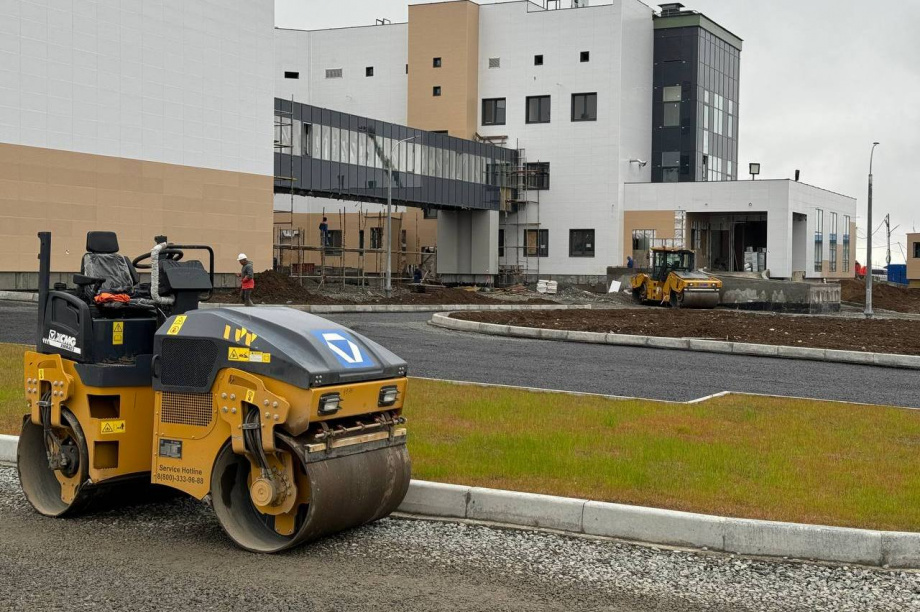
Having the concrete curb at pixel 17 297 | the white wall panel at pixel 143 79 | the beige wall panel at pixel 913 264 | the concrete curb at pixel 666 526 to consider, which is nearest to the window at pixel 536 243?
the white wall panel at pixel 143 79

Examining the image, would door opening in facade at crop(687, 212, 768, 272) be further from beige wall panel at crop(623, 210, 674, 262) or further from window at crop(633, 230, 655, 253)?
window at crop(633, 230, 655, 253)

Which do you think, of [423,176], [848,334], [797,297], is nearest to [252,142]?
[423,176]

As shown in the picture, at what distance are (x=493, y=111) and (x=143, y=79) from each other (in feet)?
100

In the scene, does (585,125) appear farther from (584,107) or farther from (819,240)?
(819,240)

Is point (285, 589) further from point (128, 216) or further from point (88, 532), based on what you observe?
point (128, 216)

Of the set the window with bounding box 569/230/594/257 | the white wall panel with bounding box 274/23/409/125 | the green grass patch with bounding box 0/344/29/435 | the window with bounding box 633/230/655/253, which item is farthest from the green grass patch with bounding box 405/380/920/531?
the white wall panel with bounding box 274/23/409/125

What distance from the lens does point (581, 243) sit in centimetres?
6269

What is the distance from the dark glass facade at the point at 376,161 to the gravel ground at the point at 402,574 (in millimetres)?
41180

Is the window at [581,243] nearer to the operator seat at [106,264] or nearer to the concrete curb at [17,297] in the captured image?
the concrete curb at [17,297]

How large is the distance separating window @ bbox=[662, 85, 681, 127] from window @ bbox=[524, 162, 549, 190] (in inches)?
328

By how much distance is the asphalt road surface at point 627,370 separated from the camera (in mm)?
15320

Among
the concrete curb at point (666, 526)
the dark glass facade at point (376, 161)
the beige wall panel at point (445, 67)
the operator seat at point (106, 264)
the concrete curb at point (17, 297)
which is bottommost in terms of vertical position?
the concrete curb at point (666, 526)

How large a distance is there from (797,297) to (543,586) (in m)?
38.3

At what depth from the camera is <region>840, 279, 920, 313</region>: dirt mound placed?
52.7 meters
